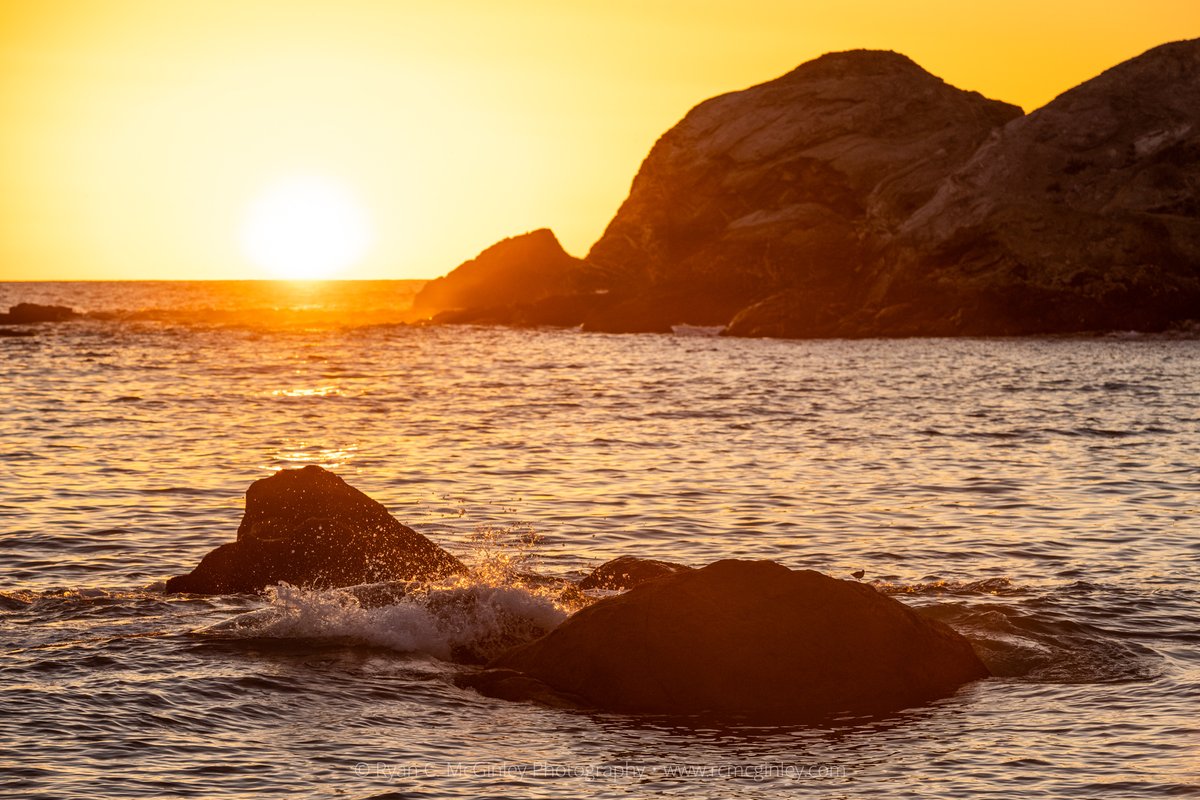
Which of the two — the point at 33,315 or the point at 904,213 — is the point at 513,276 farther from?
the point at 904,213

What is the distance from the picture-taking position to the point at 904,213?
99312 millimetres

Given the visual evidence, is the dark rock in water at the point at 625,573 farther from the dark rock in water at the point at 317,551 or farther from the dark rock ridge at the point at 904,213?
the dark rock ridge at the point at 904,213

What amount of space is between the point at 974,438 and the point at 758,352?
124ft

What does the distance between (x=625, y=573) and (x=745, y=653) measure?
149 inches

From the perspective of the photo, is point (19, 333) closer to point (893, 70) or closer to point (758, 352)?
point (758, 352)

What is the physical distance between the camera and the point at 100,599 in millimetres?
13805

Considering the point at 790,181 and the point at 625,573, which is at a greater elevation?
the point at 790,181

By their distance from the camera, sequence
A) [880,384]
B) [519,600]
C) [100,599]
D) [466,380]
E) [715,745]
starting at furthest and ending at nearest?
1. [466,380]
2. [880,384]
3. [100,599]
4. [519,600]
5. [715,745]

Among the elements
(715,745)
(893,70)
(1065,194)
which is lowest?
(715,745)

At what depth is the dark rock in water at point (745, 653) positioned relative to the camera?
10.5 meters

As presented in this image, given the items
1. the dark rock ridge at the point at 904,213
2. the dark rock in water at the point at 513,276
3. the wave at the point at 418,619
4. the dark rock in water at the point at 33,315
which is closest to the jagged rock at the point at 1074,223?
the dark rock ridge at the point at 904,213

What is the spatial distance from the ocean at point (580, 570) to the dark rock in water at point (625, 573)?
1161mm

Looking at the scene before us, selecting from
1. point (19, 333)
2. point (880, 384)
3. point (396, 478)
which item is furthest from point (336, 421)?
point (19, 333)

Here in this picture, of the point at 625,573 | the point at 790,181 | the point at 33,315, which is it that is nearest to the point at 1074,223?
the point at 790,181
